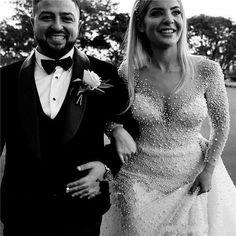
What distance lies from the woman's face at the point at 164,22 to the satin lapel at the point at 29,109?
3.76 ft

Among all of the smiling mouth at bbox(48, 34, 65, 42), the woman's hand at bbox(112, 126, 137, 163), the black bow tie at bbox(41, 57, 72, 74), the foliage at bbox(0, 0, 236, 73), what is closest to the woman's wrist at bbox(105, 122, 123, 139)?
the woman's hand at bbox(112, 126, 137, 163)

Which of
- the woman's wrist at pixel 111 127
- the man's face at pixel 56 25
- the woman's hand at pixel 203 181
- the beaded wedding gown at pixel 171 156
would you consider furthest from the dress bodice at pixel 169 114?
the man's face at pixel 56 25

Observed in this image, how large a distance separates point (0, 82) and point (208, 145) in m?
1.73

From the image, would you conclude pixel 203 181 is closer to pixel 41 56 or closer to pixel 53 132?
pixel 53 132

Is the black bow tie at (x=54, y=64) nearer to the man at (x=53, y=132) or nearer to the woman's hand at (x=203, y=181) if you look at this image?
the man at (x=53, y=132)

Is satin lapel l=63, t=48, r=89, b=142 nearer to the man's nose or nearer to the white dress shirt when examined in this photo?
the white dress shirt

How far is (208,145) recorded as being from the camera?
10.6 ft

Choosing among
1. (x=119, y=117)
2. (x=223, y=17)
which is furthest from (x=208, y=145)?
(x=223, y=17)

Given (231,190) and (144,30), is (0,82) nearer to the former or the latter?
(144,30)

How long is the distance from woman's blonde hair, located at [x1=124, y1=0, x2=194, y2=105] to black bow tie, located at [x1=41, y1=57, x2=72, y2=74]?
0.83m

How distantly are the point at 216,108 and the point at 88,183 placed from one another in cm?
131

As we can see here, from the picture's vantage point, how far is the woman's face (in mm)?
2961

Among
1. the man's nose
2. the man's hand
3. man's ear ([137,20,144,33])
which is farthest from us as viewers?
man's ear ([137,20,144,33])

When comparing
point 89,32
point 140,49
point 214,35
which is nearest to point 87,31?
point 89,32
